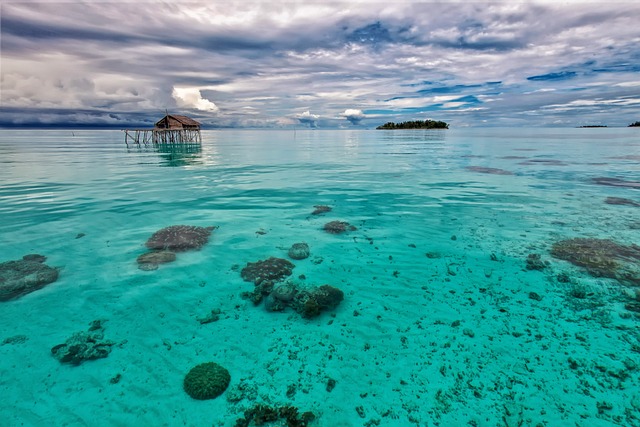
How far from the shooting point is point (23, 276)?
9672 millimetres

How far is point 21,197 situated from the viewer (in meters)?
20.6

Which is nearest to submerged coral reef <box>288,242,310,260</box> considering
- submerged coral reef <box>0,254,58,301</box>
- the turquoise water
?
the turquoise water

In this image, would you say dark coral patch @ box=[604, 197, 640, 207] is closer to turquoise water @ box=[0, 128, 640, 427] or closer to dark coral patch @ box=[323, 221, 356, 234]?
turquoise water @ box=[0, 128, 640, 427]

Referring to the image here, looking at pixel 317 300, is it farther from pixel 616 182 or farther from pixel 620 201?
pixel 616 182

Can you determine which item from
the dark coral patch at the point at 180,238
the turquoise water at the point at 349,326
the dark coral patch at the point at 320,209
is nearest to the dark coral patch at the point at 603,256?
the turquoise water at the point at 349,326

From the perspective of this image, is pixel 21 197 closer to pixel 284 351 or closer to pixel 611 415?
pixel 284 351

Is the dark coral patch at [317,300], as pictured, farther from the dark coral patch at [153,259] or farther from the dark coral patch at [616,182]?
the dark coral patch at [616,182]

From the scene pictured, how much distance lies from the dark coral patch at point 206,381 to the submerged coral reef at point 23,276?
6.79m

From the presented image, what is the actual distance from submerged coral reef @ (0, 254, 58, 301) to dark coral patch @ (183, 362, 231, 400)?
6789 millimetres

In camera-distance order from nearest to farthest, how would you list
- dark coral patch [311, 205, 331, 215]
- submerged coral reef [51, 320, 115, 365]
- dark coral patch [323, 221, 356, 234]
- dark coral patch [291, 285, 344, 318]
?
submerged coral reef [51, 320, 115, 365]
dark coral patch [291, 285, 344, 318]
dark coral patch [323, 221, 356, 234]
dark coral patch [311, 205, 331, 215]

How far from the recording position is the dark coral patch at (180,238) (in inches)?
485

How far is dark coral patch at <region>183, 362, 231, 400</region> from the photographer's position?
18.9ft

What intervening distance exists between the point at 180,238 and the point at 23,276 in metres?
4.86

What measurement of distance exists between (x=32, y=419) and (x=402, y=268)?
941 cm
